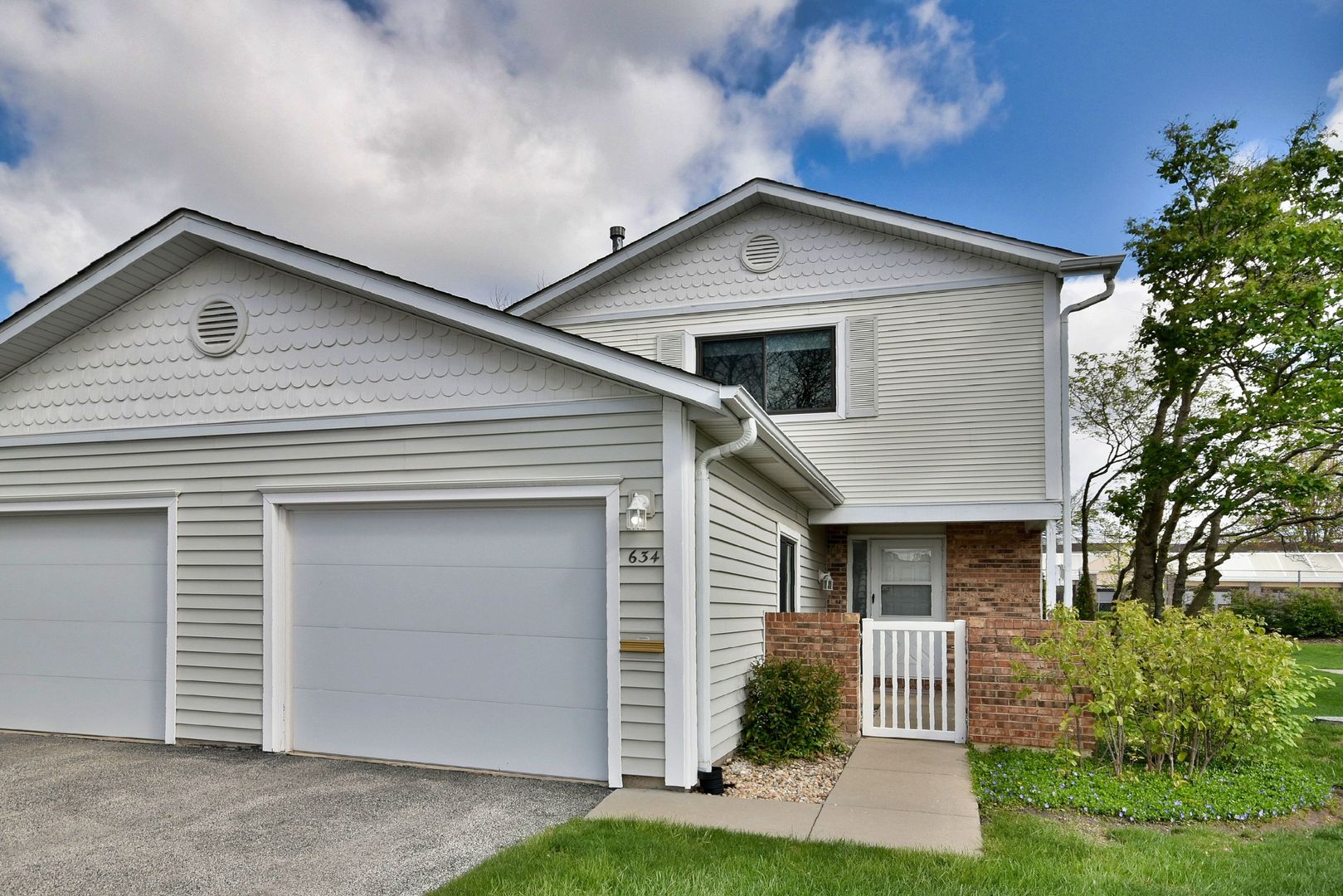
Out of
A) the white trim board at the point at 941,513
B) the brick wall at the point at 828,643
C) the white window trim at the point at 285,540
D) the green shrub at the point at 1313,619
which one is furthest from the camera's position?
the green shrub at the point at 1313,619

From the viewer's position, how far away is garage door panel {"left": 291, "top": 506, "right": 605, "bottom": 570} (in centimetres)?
694

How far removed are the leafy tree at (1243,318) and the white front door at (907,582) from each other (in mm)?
4961

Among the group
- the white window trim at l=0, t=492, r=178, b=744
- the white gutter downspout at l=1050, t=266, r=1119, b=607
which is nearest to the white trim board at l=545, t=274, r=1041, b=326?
the white gutter downspout at l=1050, t=266, r=1119, b=607

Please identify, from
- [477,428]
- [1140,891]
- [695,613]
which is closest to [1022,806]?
[1140,891]

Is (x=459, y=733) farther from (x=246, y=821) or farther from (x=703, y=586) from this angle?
(x=703, y=586)

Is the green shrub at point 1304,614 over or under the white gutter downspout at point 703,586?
under

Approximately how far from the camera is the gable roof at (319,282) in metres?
6.46

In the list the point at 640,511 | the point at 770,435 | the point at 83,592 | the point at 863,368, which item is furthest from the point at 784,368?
the point at 83,592

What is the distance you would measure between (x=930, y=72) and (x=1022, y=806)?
33.6 feet

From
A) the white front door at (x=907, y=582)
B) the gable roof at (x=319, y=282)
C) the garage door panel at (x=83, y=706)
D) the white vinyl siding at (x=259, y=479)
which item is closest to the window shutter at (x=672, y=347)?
the gable roof at (x=319, y=282)

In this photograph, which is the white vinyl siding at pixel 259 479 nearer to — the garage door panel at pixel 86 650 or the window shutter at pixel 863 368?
the garage door panel at pixel 86 650

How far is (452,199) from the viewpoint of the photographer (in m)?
19.0

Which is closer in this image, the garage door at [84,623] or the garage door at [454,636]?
the garage door at [454,636]

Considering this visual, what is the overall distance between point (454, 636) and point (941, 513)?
Result: 251 inches
